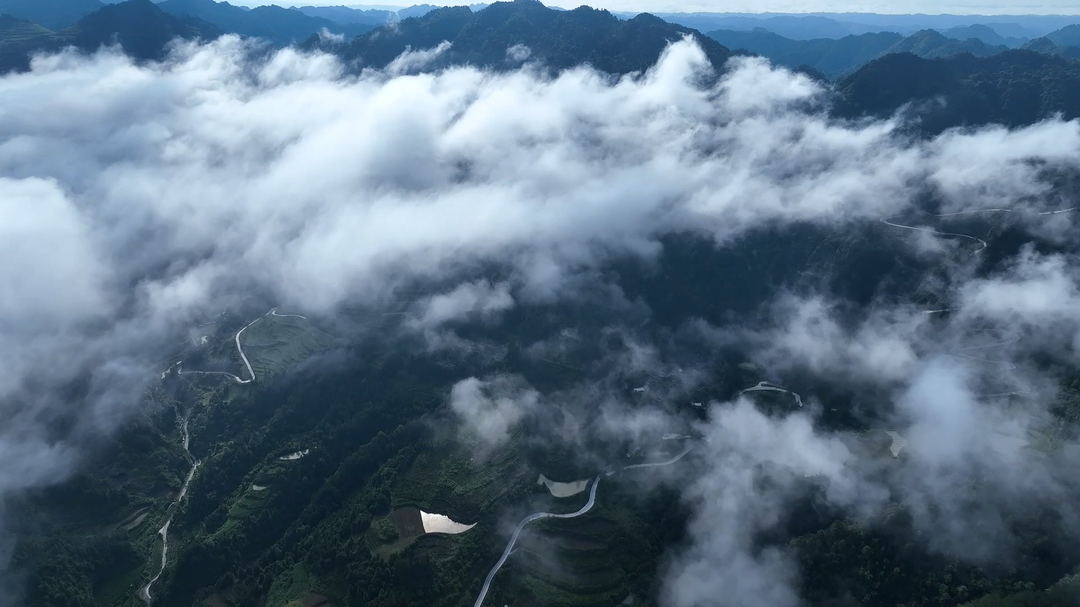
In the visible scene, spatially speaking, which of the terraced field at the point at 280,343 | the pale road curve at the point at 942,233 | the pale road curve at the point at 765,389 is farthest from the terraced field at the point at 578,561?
the pale road curve at the point at 942,233

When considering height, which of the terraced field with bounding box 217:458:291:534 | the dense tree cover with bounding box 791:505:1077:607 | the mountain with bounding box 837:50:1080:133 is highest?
the mountain with bounding box 837:50:1080:133

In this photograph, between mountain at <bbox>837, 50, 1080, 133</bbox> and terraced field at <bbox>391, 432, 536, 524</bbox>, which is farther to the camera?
mountain at <bbox>837, 50, 1080, 133</bbox>

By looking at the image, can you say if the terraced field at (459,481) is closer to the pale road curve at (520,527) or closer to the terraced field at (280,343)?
the pale road curve at (520,527)

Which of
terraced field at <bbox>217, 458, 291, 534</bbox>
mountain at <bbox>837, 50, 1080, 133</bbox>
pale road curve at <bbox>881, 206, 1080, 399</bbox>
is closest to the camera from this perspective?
terraced field at <bbox>217, 458, 291, 534</bbox>

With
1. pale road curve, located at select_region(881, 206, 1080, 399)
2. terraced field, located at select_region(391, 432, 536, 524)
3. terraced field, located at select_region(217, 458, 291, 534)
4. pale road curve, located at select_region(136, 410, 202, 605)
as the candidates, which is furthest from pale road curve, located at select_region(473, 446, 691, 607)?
pale road curve, located at select_region(881, 206, 1080, 399)

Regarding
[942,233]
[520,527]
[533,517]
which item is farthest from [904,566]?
[942,233]

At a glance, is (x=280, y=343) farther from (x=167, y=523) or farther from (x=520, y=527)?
(x=520, y=527)

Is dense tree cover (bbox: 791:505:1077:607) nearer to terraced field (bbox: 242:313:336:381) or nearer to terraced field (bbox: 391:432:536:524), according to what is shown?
terraced field (bbox: 391:432:536:524)

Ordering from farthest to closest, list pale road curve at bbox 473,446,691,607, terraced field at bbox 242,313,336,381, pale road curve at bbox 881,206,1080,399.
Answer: terraced field at bbox 242,313,336,381 → pale road curve at bbox 881,206,1080,399 → pale road curve at bbox 473,446,691,607

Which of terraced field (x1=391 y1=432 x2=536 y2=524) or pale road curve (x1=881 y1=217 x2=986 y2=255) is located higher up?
pale road curve (x1=881 y1=217 x2=986 y2=255)
